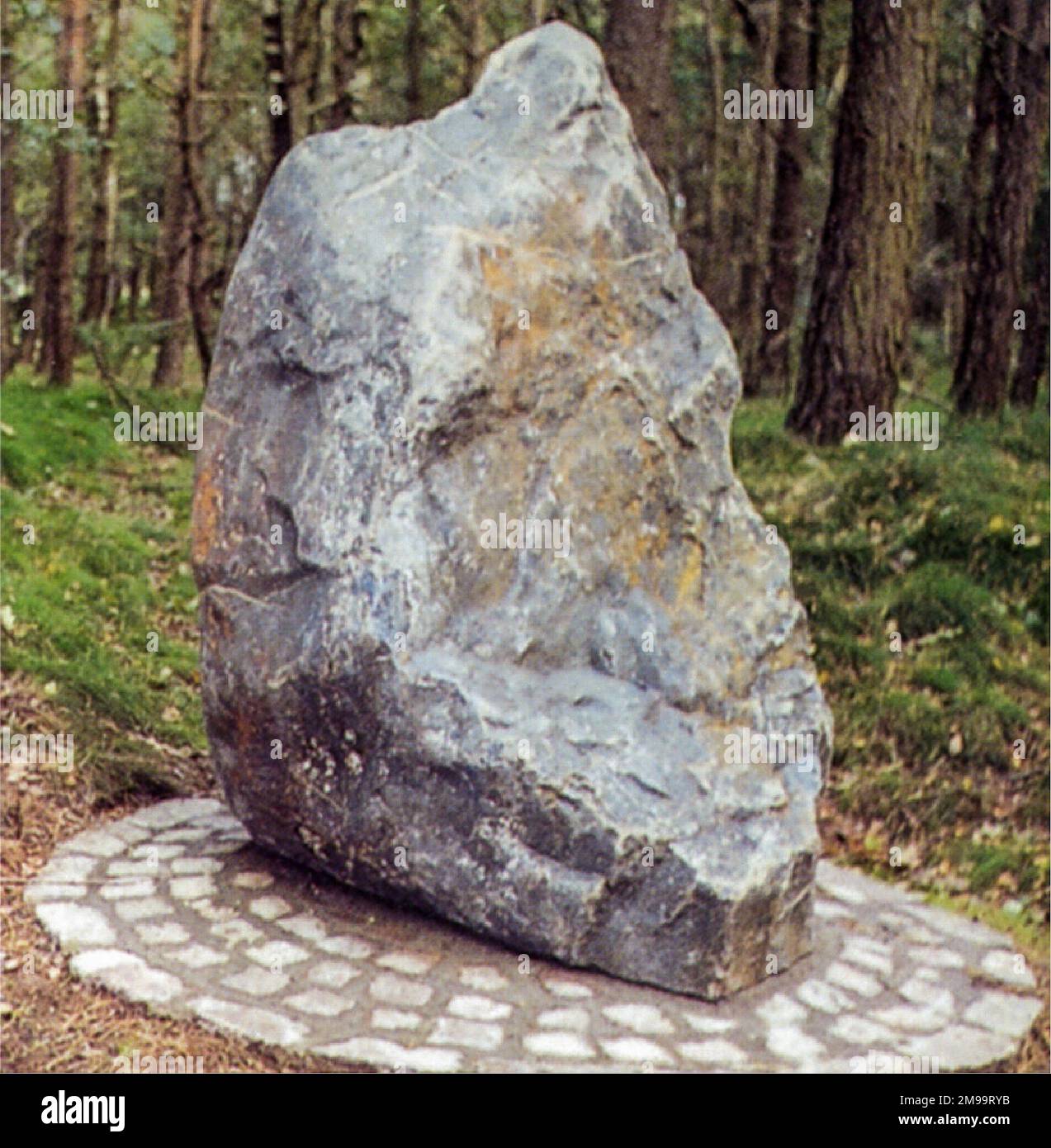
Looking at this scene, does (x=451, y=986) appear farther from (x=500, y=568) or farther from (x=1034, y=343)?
(x=1034, y=343)

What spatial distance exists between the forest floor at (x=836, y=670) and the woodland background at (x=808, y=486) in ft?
0.06

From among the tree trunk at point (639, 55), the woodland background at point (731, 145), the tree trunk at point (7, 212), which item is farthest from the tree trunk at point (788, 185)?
the tree trunk at point (7, 212)

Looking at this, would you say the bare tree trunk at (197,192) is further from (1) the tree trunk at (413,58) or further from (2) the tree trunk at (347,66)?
(1) the tree trunk at (413,58)

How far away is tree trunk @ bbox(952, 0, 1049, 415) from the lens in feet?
40.2

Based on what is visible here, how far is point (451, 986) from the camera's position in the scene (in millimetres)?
4914

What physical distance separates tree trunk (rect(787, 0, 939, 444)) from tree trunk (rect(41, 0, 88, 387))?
6.71m

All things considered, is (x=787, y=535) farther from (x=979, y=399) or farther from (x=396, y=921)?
(x=396, y=921)

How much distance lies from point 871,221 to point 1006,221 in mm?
2347

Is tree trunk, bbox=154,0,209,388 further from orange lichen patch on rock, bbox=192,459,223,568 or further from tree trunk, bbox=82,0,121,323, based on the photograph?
orange lichen patch on rock, bbox=192,459,223,568

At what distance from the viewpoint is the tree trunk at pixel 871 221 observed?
10406 mm

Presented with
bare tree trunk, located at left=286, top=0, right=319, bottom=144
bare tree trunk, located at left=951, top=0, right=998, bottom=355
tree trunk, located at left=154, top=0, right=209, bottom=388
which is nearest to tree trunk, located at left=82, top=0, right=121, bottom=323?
tree trunk, located at left=154, top=0, right=209, bottom=388

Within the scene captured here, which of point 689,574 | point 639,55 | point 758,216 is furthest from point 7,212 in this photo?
point 689,574

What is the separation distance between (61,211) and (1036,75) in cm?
838

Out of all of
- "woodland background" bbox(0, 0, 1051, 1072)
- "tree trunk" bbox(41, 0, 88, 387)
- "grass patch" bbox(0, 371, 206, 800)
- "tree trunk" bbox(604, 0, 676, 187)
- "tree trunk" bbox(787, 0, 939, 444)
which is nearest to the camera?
"woodland background" bbox(0, 0, 1051, 1072)
